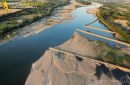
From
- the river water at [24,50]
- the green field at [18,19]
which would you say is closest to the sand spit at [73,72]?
the river water at [24,50]

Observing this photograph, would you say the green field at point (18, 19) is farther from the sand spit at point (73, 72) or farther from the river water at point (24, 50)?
the sand spit at point (73, 72)

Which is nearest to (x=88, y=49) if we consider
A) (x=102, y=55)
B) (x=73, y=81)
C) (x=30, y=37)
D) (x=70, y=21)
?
(x=102, y=55)

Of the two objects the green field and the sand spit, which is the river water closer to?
the sand spit

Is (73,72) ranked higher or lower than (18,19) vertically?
higher

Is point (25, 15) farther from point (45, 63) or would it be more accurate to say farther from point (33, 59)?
point (45, 63)

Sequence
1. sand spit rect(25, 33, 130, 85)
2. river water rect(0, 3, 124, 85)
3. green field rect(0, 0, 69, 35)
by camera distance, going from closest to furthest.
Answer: sand spit rect(25, 33, 130, 85)
river water rect(0, 3, 124, 85)
green field rect(0, 0, 69, 35)

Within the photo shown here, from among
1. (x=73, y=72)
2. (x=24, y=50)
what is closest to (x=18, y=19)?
(x=24, y=50)

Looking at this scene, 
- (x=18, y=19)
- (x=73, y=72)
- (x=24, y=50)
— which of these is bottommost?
(x=24, y=50)

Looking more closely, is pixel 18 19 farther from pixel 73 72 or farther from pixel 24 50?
pixel 73 72

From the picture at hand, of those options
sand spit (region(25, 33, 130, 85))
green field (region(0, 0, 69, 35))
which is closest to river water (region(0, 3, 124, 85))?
sand spit (region(25, 33, 130, 85))
